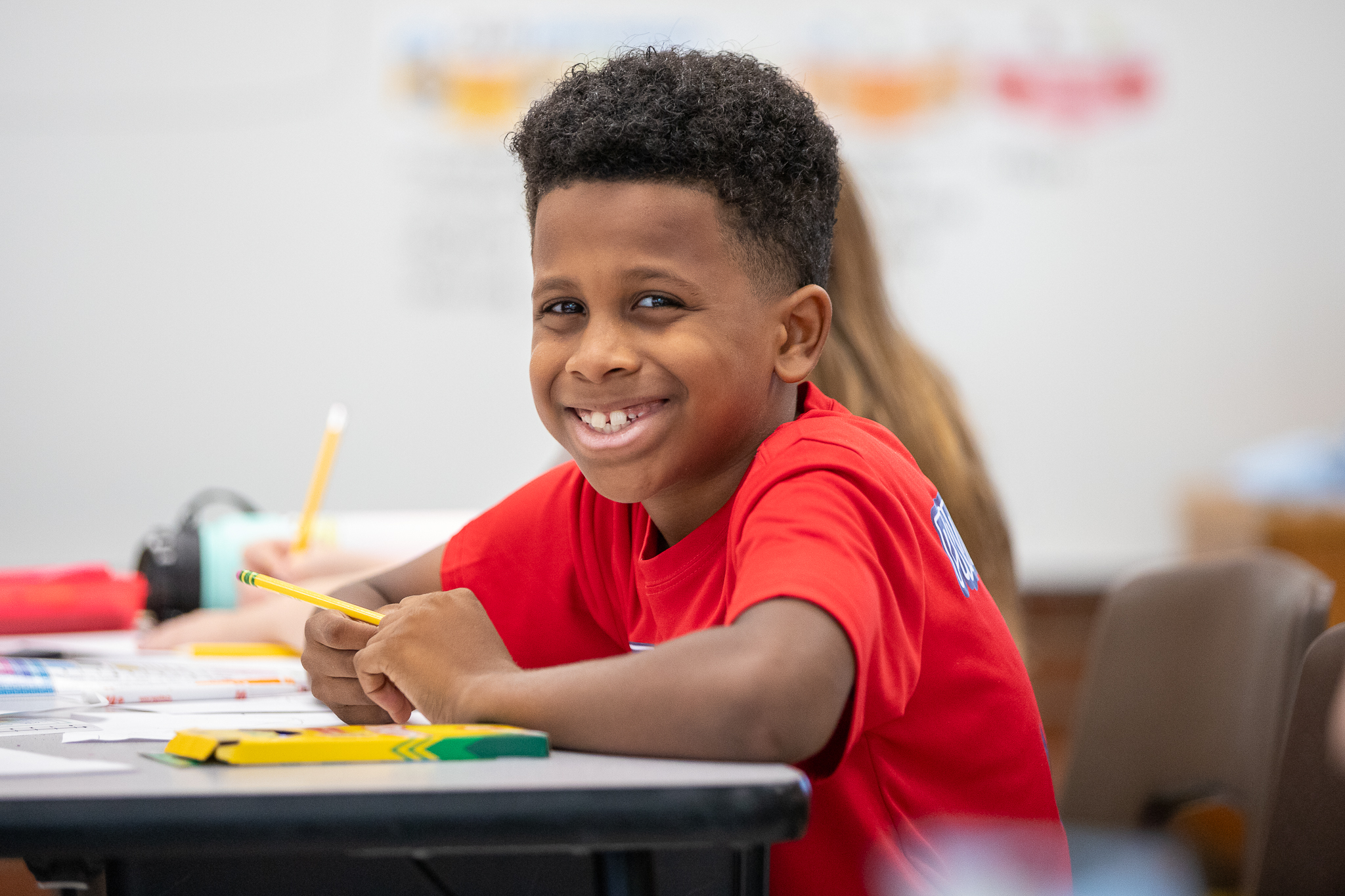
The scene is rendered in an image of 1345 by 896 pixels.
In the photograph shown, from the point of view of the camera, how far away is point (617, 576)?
0.98 meters

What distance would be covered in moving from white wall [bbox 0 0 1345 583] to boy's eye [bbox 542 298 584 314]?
1989mm

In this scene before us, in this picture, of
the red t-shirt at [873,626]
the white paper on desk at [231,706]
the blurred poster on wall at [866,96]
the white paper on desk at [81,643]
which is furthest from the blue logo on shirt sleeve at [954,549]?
the blurred poster on wall at [866,96]

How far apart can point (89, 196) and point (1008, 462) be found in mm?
2229

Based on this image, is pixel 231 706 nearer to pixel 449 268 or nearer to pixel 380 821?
pixel 380 821

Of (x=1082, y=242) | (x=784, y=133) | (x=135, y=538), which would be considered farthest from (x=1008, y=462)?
(x=784, y=133)

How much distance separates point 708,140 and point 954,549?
1.06 feet

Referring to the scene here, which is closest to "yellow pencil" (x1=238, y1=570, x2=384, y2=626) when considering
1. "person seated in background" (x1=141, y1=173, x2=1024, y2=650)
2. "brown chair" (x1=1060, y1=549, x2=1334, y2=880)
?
"person seated in background" (x1=141, y1=173, x2=1024, y2=650)

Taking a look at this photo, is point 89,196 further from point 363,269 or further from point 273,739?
point 273,739

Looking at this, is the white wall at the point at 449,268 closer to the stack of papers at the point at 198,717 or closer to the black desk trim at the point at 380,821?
the stack of papers at the point at 198,717

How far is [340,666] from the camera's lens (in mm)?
854

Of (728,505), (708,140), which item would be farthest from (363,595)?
(708,140)

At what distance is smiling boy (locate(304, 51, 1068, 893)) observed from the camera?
0.64m

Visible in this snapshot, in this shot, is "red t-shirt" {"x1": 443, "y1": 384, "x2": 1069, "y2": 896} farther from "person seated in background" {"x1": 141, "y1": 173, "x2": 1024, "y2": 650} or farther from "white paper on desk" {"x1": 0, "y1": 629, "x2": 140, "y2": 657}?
"white paper on desk" {"x1": 0, "y1": 629, "x2": 140, "y2": 657}

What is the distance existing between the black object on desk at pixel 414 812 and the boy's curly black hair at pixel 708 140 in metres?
0.41
